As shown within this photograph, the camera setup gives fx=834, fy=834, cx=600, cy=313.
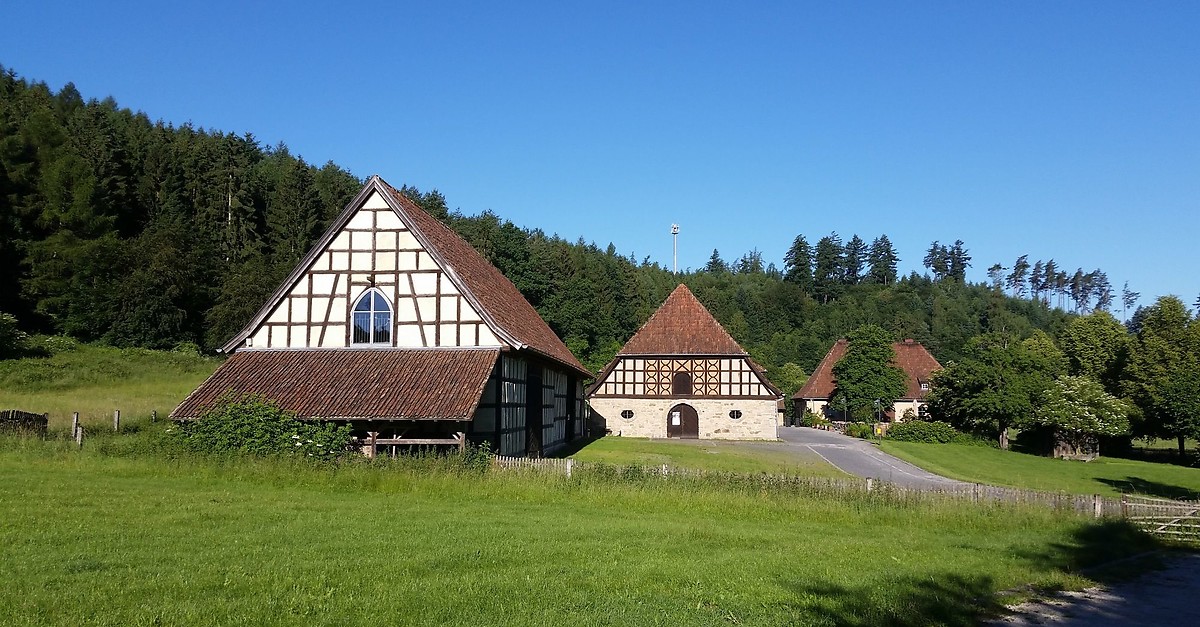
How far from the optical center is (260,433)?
21188mm

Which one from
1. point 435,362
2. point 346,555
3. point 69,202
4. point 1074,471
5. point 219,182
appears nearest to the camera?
point 346,555

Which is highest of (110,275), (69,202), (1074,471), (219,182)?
(219,182)

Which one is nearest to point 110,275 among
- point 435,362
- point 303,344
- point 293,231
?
point 293,231

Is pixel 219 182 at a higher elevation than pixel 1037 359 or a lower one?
higher

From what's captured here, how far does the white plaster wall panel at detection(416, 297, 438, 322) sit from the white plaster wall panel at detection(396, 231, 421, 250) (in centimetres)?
172

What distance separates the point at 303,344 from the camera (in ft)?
87.4

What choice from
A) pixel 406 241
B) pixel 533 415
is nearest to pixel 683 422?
pixel 533 415

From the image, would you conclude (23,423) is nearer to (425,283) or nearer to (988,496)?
(425,283)

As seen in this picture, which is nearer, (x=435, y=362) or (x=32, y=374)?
(x=435, y=362)

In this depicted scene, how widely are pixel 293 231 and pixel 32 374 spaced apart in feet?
116

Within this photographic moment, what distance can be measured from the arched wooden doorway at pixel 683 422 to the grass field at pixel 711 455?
10.1 feet

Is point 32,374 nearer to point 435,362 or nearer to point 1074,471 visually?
point 435,362

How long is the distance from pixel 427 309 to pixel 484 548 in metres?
16.1

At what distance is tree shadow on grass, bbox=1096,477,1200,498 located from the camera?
28578 millimetres
